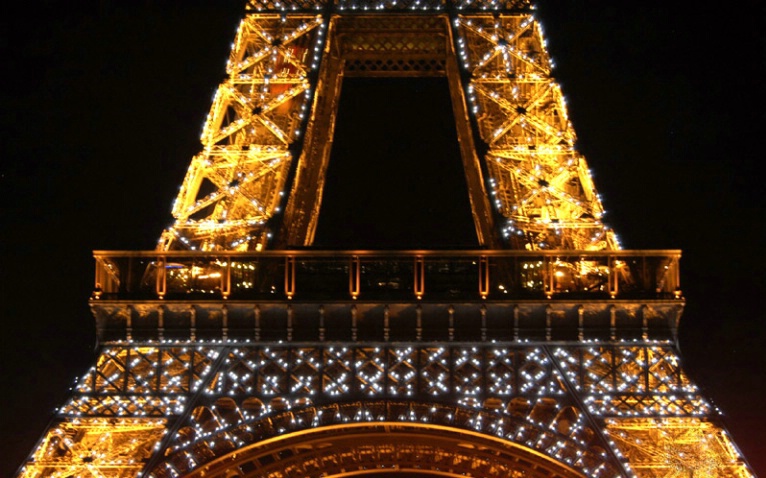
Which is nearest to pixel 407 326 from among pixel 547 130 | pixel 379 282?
pixel 379 282

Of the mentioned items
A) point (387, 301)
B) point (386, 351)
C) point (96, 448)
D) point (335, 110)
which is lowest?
point (96, 448)

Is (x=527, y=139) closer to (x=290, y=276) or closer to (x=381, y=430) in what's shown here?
(x=290, y=276)

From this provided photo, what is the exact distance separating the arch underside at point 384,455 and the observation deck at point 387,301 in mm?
1387

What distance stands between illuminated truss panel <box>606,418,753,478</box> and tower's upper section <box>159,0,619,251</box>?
303cm

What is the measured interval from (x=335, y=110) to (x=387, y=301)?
799 centimetres

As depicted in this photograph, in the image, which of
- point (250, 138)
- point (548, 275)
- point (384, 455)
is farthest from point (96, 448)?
point (250, 138)

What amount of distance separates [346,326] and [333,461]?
4256mm

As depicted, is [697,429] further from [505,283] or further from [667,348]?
[505,283]

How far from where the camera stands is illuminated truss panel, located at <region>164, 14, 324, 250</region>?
1791 centimetres

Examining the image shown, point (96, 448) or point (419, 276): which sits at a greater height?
point (419, 276)

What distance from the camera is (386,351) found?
16.3m

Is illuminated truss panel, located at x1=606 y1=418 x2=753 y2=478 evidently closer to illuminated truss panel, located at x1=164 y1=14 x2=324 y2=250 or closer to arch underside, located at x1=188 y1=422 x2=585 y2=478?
arch underside, located at x1=188 y1=422 x2=585 y2=478

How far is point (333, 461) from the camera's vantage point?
19781 mm

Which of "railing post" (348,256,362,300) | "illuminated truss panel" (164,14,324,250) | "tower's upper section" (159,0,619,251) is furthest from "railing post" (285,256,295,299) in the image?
"illuminated truss panel" (164,14,324,250)
